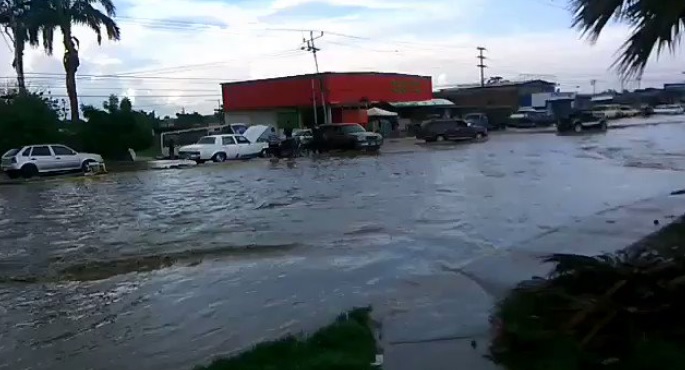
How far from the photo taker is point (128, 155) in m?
46.2

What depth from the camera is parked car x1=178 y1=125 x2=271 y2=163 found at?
42938 millimetres

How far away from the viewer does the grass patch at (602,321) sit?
5371 mm

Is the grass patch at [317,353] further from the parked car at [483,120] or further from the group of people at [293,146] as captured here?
the parked car at [483,120]

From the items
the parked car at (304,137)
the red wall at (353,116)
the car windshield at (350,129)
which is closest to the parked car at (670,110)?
the red wall at (353,116)

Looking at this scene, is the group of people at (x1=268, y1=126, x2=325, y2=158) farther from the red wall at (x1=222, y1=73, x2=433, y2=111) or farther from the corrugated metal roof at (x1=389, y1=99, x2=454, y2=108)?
the corrugated metal roof at (x1=389, y1=99, x2=454, y2=108)

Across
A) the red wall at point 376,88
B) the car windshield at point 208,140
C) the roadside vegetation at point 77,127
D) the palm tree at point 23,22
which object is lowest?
the car windshield at point 208,140

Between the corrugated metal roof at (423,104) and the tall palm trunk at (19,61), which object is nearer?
the tall palm trunk at (19,61)

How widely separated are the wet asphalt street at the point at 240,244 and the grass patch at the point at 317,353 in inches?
38.9

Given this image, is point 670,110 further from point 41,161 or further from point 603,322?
point 603,322

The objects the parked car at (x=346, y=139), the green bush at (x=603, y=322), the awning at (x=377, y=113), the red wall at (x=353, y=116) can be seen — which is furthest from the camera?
the awning at (x=377, y=113)

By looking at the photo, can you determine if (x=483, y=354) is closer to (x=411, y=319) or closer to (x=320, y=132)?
(x=411, y=319)

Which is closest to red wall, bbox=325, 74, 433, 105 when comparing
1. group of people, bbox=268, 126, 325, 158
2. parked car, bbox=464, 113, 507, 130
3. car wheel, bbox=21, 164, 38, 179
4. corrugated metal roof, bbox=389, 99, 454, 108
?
corrugated metal roof, bbox=389, 99, 454, 108

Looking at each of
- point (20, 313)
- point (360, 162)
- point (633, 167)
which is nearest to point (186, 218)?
point (20, 313)

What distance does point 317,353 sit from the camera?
6.30 meters
